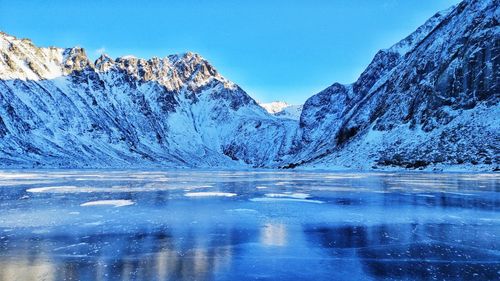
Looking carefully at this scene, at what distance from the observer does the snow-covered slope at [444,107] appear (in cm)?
9038

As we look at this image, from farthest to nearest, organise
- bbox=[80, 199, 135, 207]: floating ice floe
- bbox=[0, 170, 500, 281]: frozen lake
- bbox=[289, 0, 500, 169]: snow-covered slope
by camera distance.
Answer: bbox=[289, 0, 500, 169]: snow-covered slope, bbox=[80, 199, 135, 207]: floating ice floe, bbox=[0, 170, 500, 281]: frozen lake

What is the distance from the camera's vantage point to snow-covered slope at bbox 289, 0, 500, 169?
90.4 metres

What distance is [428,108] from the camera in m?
111

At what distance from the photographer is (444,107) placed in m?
106

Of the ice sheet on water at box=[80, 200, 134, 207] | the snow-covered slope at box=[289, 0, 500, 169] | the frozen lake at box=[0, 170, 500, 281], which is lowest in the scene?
the frozen lake at box=[0, 170, 500, 281]

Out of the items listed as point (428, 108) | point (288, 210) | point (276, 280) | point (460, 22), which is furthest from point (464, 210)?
point (460, 22)

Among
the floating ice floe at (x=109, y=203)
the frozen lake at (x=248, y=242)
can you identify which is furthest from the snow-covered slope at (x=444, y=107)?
the floating ice floe at (x=109, y=203)

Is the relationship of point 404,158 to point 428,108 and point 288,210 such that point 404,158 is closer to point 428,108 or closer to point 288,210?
point 428,108

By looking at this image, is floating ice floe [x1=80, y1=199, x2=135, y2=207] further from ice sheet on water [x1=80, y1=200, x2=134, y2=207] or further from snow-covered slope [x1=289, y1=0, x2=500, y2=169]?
snow-covered slope [x1=289, y1=0, x2=500, y2=169]

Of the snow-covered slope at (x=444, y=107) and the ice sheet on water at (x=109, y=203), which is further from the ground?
the snow-covered slope at (x=444, y=107)

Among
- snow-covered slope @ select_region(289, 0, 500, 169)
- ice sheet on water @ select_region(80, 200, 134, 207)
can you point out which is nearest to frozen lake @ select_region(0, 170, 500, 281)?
ice sheet on water @ select_region(80, 200, 134, 207)

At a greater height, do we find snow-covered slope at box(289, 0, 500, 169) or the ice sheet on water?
snow-covered slope at box(289, 0, 500, 169)

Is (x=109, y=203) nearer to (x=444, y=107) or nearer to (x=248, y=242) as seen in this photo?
(x=248, y=242)

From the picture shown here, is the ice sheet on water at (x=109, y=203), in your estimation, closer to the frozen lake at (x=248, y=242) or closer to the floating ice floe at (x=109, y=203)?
the floating ice floe at (x=109, y=203)
